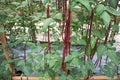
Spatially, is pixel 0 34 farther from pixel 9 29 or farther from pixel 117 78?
pixel 117 78

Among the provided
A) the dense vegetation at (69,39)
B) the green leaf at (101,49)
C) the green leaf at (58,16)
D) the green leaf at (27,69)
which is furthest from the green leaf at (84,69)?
the green leaf at (27,69)

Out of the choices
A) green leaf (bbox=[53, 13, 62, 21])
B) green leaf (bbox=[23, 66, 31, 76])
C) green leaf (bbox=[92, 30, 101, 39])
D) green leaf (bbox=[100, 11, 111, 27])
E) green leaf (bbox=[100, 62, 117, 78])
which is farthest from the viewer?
green leaf (bbox=[23, 66, 31, 76])

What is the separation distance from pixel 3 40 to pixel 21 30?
262mm

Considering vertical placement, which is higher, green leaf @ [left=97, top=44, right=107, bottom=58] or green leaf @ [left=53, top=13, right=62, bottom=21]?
green leaf @ [left=53, top=13, right=62, bottom=21]

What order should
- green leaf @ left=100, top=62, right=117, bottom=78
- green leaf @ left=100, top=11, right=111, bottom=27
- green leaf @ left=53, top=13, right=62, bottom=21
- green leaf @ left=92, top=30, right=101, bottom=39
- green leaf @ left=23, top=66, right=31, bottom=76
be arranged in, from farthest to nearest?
green leaf @ left=23, top=66, right=31, bottom=76 → green leaf @ left=100, top=62, right=117, bottom=78 → green leaf @ left=92, top=30, right=101, bottom=39 → green leaf @ left=53, top=13, right=62, bottom=21 → green leaf @ left=100, top=11, right=111, bottom=27

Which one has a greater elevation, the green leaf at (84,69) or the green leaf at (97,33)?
the green leaf at (97,33)

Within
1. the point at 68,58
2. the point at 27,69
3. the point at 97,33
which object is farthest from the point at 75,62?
the point at 27,69

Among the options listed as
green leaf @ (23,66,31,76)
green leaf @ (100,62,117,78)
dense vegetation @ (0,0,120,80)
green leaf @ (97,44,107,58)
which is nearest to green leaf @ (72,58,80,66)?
dense vegetation @ (0,0,120,80)

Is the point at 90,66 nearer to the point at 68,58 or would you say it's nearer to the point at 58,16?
the point at 68,58

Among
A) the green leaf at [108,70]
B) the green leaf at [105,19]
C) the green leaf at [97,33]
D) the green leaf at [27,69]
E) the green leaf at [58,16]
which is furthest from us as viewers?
the green leaf at [27,69]

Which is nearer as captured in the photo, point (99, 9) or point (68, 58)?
point (99, 9)

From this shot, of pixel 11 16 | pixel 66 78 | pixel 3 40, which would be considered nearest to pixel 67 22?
pixel 66 78

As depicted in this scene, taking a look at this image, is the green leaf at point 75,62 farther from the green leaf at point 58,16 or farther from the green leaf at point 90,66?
the green leaf at point 58,16

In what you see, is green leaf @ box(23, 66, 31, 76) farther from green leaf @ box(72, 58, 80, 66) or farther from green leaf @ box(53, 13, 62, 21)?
green leaf @ box(53, 13, 62, 21)
